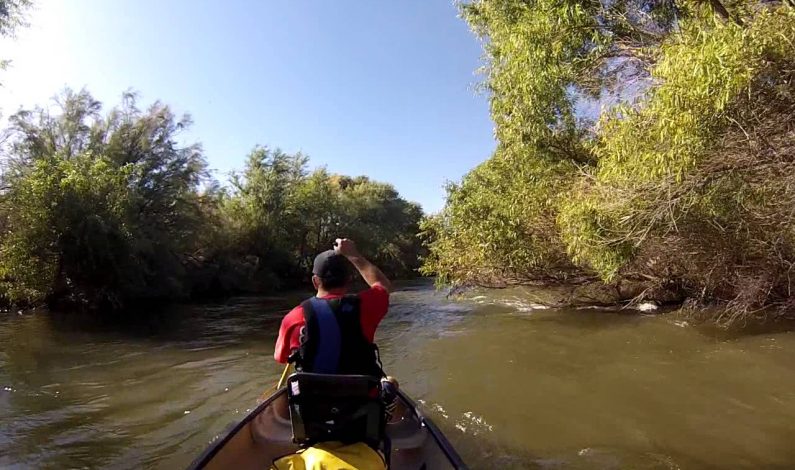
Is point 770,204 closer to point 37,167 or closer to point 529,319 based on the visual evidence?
point 529,319

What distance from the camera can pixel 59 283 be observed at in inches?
734

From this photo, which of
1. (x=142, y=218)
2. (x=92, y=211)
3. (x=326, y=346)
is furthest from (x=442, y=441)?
(x=142, y=218)

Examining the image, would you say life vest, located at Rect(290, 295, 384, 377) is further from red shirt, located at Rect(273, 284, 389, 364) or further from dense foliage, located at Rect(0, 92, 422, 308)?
dense foliage, located at Rect(0, 92, 422, 308)

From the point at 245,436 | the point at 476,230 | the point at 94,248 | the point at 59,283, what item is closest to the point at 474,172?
the point at 476,230

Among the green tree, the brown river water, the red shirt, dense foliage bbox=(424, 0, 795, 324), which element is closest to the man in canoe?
the red shirt

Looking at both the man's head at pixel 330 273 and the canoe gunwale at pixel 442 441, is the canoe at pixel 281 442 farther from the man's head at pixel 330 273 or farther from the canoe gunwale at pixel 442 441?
the man's head at pixel 330 273


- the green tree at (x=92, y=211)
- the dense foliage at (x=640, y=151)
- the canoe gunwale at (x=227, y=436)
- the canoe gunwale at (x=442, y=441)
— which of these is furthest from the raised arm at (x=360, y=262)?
the green tree at (x=92, y=211)

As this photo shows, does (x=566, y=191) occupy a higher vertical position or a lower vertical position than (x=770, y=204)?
higher

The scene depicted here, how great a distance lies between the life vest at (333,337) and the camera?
2.82 m

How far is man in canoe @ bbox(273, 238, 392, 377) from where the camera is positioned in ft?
9.27

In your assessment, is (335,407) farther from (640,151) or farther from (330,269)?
(640,151)

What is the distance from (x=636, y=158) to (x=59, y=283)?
19.4m

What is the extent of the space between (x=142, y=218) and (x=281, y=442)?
19996 mm

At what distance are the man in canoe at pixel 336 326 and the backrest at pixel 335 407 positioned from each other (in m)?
0.09
